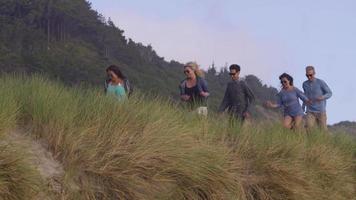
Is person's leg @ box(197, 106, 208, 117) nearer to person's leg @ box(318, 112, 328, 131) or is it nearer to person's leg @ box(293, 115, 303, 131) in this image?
person's leg @ box(293, 115, 303, 131)

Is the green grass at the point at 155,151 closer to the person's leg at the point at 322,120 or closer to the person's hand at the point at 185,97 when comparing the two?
the person's hand at the point at 185,97

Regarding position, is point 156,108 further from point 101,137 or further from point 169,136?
point 101,137

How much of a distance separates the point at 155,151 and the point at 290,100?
5.99m

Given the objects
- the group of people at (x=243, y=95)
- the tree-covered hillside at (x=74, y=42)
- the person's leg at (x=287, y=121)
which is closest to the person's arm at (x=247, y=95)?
the group of people at (x=243, y=95)

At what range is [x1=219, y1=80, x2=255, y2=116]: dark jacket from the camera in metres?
12.2

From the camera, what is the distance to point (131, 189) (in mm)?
7227

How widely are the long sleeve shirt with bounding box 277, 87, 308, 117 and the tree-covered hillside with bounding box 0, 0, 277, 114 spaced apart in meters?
33.9

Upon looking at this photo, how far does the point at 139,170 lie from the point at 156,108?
156cm

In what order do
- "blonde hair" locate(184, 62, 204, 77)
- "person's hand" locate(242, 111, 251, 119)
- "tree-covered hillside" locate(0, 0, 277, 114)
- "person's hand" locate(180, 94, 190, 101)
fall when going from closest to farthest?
1. "person's hand" locate(180, 94, 190, 101)
2. "blonde hair" locate(184, 62, 204, 77)
3. "person's hand" locate(242, 111, 251, 119)
4. "tree-covered hillside" locate(0, 0, 277, 114)

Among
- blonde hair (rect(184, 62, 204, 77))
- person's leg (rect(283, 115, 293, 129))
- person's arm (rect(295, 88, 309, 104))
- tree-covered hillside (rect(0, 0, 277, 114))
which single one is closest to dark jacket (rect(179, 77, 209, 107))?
blonde hair (rect(184, 62, 204, 77))

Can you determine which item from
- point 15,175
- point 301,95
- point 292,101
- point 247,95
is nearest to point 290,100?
point 292,101

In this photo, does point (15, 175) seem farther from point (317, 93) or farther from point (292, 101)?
point (317, 93)

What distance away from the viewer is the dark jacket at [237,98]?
1216 centimetres

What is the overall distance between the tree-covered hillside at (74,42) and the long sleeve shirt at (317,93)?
33.8 meters
